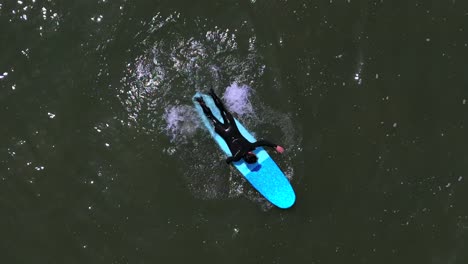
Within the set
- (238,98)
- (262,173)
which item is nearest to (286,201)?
(262,173)

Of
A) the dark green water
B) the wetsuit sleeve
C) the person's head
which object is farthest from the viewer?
the dark green water

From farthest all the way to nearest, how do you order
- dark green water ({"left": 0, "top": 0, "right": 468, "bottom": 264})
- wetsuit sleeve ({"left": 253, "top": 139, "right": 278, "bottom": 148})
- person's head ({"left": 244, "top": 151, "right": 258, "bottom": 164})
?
1. dark green water ({"left": 0, "top": 0, "right": 468, "bottom": 264})
2. person's head ({"left": 244, "top": 151, "right": 258, "bottom": 164})
3. wetsuit sleeve ({"left": 253, "top": 139, "right": 278, "bottom": 148})

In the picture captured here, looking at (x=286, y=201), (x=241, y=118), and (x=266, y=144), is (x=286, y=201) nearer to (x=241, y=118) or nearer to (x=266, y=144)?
(x=266, y=144)

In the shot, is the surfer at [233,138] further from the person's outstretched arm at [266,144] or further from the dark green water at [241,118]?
the dark green water at [241,118]

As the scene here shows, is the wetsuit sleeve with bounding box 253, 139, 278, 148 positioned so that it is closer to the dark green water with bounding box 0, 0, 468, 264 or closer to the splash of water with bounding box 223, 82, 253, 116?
the dark green water with bounding box 0, 0, 468, 264

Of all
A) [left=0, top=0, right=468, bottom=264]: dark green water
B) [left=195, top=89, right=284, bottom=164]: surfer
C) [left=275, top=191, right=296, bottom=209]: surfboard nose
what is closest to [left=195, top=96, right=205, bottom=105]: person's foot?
[left=195, top=89, right=284, bottom=164]: surfer

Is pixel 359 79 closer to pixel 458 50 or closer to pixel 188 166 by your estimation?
pixel 458 50
